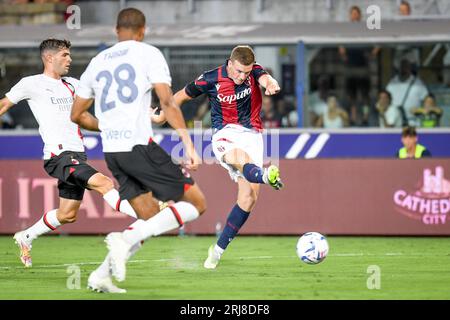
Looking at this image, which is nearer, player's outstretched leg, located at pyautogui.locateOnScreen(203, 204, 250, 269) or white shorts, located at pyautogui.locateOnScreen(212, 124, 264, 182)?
player's outstretched leg, located at pyautogui.locateOnScreen(203, 204, 250, 269)

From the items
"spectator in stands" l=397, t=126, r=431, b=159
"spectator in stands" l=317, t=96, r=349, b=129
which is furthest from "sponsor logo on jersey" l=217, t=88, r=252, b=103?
"spectator in stands" l=317, t=96, r=349, b=129

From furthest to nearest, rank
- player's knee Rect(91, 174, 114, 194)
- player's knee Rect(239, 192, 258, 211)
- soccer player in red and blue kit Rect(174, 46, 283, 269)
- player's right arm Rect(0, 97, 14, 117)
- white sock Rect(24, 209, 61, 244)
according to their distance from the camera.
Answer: white sock Rect(24, 209, 61, 244)
player's knee Rect(239, 192, 258, 211)
soccer player in red and blue kit Rect(174, 46, 283, 269)
player's knee Rect(91, 174, 114, 194)
player's right arm Rect(0, 97, 14, 117)

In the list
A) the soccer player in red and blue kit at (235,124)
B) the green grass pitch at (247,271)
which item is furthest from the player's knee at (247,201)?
the green grass pitch at (247,271)

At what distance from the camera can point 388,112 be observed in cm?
2019

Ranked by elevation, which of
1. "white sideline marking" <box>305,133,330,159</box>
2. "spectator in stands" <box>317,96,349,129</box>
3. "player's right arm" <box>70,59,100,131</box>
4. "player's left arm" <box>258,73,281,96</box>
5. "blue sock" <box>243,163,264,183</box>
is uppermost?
"player's right arm" <box>70,59,100,131</box>

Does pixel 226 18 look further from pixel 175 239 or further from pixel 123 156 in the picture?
pixel 123 156

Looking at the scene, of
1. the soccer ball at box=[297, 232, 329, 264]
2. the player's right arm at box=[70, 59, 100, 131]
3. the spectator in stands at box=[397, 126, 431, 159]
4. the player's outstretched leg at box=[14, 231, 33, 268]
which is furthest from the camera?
the spectator in stands at box=[397, 126, 431, 159]

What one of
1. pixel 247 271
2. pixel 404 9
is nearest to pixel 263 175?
pixel 247 271

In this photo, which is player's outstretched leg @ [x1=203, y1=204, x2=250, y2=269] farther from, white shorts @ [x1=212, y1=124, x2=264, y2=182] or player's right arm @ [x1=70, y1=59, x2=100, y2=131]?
player's right arm @ [x1=70, y1=59, x2=100, y2=131]

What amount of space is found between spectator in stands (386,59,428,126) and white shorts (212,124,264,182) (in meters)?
7.97

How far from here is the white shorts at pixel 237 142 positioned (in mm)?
12539

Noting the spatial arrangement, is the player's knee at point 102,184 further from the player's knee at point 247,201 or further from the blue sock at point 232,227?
the player's knee at point 247,201

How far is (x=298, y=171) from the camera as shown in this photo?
1673 cm

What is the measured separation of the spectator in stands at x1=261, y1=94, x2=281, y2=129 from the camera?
20.3m
